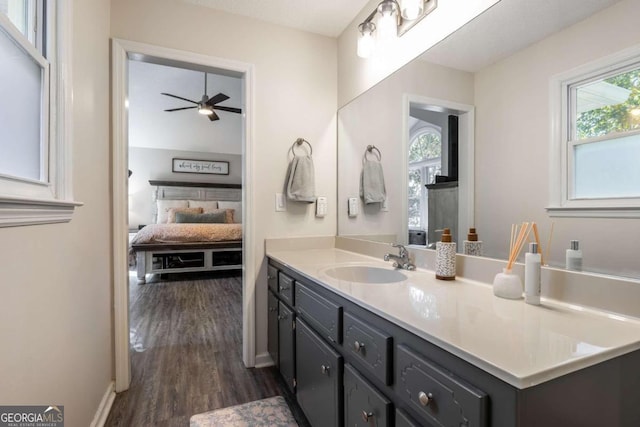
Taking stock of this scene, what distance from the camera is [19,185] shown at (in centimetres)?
85

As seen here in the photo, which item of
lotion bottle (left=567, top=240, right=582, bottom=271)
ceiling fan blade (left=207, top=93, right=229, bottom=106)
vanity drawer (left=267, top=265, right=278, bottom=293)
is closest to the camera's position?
lotion bottle (left=567, top=240, right=582, bottom=271)

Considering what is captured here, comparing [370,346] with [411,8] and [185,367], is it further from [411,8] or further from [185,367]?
[185,367]

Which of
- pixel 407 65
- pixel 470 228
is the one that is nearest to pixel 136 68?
pixel 407 65

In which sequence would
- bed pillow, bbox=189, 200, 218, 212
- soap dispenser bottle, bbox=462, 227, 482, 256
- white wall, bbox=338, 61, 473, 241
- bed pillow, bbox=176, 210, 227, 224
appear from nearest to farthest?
1. soap dispenser bottle, bbox=462, 227, 482, 256
2. white wall, bbox=338, 61, 473, 241
3. bed pillow, bbox=176, 210, 227, 224
4. bed pillow, bbox=189, 200, 218, 212

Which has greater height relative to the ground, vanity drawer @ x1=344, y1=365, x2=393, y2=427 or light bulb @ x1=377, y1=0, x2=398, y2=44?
light bulb @ x1=377, y1=0, x2=398, y2=44

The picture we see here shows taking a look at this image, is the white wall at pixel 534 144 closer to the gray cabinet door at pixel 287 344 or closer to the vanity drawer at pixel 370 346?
the vanity drawer at pixel 370 346

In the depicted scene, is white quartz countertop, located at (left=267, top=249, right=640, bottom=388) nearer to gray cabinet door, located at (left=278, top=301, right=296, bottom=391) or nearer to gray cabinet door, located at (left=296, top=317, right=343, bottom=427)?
A: gray cabinet door, located at (left=296, top=317, right=343, bottom=427)

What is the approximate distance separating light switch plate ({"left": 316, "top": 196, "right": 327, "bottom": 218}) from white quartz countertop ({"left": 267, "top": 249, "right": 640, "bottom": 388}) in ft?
3.57

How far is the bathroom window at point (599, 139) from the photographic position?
792mm

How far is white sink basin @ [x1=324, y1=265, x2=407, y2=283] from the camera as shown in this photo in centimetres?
152

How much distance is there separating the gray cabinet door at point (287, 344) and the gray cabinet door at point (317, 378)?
0.23 ft

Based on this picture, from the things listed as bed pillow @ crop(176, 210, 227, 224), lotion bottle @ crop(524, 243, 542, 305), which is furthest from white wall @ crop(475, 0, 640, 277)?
bed pillow @ crop(176, 210, 227, 224)

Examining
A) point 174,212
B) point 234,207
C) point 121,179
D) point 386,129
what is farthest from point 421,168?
point 234,207

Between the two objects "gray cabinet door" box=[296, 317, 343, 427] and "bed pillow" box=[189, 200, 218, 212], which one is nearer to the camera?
"gray cabinet door" box=[296, 317, 343, 427]
